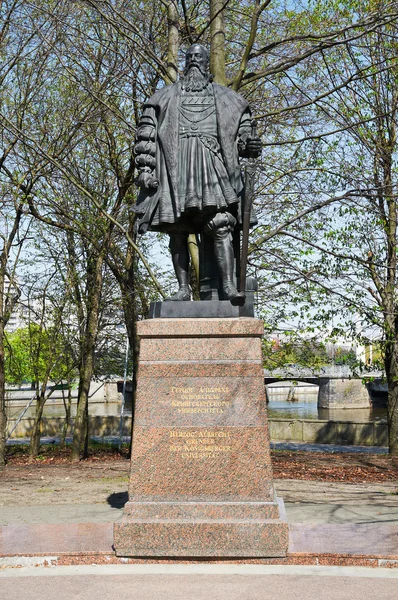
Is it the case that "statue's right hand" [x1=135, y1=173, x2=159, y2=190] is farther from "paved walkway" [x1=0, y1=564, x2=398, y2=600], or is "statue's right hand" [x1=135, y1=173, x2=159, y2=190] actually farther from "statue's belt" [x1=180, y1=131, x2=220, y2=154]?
"paved walkway" [x1=0, y1=564, x2=398, y2=600]

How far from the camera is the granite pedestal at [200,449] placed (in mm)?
6258

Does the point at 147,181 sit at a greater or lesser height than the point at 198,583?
greater

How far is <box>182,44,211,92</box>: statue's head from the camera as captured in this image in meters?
7.67

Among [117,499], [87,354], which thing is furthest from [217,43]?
[117,499]

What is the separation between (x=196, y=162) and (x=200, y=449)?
2813 millimetres

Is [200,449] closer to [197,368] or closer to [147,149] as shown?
[197,368]

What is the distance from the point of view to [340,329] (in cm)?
1692

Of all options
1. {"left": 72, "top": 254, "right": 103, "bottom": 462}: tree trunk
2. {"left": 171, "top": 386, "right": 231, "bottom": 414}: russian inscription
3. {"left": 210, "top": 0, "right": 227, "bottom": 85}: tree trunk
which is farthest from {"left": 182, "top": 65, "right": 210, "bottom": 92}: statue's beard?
{"left": 72, "top": 254, "right": 103, "bottom": 462}: tree trunk

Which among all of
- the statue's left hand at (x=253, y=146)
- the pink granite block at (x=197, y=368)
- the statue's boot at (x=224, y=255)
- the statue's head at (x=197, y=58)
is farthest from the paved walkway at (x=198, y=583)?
the statue's head at (x=197, y=58)

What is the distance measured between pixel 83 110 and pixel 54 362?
6.34 meters

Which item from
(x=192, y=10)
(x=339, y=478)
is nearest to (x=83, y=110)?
(x=192, y=10)

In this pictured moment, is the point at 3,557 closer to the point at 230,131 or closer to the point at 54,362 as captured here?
the point at 230,131

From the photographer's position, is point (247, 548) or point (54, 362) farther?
point (54, 362)

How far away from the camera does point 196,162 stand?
743 cm
